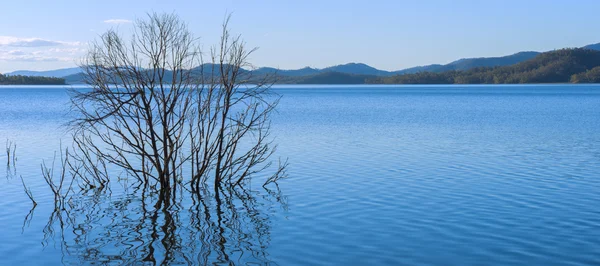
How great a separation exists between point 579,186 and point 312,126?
2195 centimetres

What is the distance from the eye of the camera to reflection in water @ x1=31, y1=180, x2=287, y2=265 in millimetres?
10125

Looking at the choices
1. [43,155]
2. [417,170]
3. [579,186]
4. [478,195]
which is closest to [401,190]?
[478,195]

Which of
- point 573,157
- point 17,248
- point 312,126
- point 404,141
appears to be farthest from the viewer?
point 312,126

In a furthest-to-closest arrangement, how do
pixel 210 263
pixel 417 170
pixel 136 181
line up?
pixel 417 170
pixel 136 181
pixel 210 263

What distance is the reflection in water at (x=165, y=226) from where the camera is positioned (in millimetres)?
10125

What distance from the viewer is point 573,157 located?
833 inches

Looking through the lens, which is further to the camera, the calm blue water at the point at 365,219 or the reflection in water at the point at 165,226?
the reflection in water at the point at 165,226

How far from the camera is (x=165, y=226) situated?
1215 centimetres

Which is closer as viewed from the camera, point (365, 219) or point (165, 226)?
point (165, 226)

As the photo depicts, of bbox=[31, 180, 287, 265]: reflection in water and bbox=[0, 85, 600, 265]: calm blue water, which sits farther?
bbox=[31, 180, 287, 265]: reflection in water

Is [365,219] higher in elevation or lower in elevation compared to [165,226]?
higher

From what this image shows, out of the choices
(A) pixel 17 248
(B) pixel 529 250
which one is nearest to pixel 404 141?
(B) pixel 529 250

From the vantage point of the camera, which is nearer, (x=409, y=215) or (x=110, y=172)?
(x=409, y=215)

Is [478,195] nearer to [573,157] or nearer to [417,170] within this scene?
[417,170]
